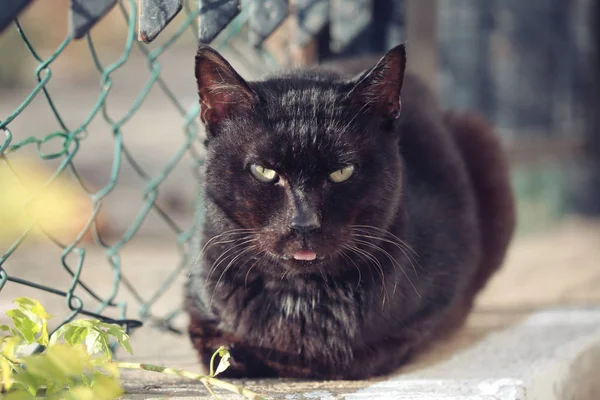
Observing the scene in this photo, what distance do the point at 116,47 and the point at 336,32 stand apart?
16.1ft

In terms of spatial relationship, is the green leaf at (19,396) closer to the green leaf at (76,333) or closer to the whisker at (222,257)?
the green leaf at (76,333)

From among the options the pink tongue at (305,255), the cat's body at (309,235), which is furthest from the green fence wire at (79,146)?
the pink tongue at (305,255)

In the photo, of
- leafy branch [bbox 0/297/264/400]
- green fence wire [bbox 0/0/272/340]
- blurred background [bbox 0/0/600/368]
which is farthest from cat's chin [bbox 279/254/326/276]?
blurred background [bbox 0/0/600/368]

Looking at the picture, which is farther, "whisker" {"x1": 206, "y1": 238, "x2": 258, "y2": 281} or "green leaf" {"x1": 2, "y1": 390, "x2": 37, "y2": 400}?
"whisker" {"x1": 206, "y1": 238, "x2": 258, "y2": 281}

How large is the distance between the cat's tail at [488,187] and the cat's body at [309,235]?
0.52 meters

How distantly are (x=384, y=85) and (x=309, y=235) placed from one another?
0.39m

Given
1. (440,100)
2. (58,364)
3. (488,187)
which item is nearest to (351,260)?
(58,364)

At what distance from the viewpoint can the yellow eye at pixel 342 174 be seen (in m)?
1.51

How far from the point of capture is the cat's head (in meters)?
1.47

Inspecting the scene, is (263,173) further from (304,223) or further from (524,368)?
(524,368)

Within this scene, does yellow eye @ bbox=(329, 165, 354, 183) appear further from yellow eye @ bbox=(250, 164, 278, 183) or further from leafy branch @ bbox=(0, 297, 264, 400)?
leafy branch @ bbox=(0, 297, 264, 400)

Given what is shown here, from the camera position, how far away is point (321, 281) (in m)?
1.60

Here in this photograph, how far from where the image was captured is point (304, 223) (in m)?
1.42

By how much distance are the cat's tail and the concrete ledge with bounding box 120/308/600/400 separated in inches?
9.0
